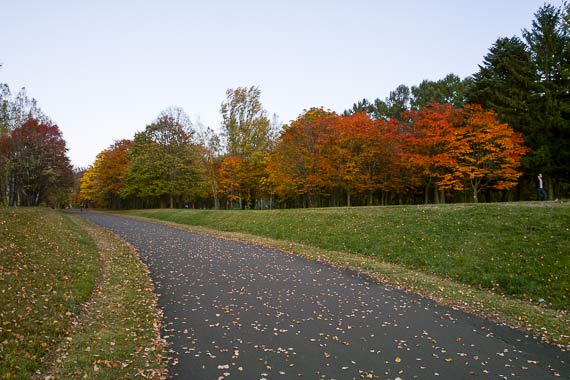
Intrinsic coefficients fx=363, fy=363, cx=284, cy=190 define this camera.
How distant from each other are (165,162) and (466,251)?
4330cm

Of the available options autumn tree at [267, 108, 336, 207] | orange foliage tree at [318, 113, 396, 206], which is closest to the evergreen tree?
orange foliage tree at [318, 113, 396, 206]

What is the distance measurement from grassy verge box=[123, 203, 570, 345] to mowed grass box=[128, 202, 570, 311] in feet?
0.09

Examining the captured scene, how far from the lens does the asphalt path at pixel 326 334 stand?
589 cm

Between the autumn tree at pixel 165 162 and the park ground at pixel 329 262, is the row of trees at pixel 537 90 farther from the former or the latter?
the autumn tree at pixel 165 162

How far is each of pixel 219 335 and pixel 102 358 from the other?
210 centimetres

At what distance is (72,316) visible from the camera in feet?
26.0

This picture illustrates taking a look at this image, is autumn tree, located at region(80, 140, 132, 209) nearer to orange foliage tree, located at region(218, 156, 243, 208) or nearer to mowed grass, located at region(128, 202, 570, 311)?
orange foliage tree, located at region(218, 156, 243, 208)

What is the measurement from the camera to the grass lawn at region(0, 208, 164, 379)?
5750 mm

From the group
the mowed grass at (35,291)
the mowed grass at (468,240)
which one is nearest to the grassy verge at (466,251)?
the mowed grass at (468,240)

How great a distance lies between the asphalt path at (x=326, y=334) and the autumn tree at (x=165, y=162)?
127 ft

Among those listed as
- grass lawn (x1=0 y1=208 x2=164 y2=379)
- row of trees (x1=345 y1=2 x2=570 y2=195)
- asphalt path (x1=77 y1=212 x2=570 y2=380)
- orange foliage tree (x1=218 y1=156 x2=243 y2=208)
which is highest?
row of trees (x1=345 y1=2 x2=570 y2=195)

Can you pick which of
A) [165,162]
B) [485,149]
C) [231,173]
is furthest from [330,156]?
[165,162]

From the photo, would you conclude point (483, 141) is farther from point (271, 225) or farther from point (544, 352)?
point (544, 352)

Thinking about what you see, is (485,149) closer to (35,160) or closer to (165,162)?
(165,162)
